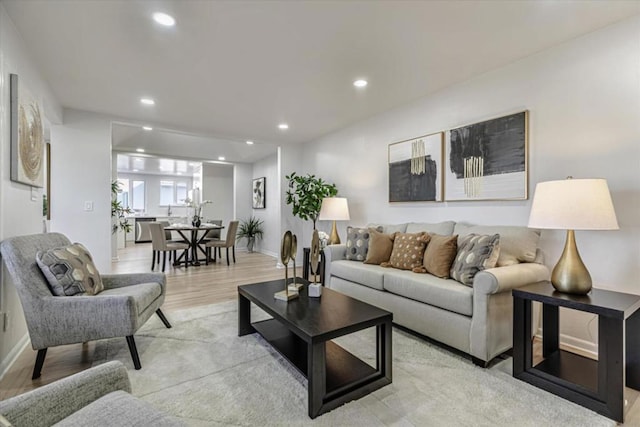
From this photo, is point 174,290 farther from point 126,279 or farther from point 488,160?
point 488,160

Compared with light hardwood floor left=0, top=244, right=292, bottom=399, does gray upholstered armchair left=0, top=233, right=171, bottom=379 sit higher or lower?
higher

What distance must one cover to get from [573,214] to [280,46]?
2.40 metres

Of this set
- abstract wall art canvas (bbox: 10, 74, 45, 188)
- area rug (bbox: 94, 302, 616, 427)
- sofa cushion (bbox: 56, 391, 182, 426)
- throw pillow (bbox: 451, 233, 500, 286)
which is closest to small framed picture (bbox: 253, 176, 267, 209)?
abstract wall art canvas (bbox: 10, 74, 45, 188)

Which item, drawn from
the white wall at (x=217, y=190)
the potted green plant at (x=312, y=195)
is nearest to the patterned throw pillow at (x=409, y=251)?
the potted green plant at (x=312, y=195)

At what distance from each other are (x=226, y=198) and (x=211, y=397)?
7.69 meters

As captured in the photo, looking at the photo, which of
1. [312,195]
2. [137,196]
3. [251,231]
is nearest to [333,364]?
[312,195]

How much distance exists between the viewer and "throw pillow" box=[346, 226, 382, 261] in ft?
11.4

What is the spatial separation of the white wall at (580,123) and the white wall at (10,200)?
3034 mm

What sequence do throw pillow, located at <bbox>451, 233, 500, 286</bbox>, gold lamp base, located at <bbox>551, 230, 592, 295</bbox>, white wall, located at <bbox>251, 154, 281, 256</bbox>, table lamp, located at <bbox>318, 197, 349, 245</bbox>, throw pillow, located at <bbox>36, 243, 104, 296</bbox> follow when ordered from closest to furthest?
1. gold lamp base, located at <bbox>551, 230, 592, 295</bbox>
2. throw pillow, located at <bbox>36, 243, 104, 296</bbox>
3. throw pillow, located at <bbox>451, 233, 500, 286</bbox>
4. table lamp, located at <bbox>318, 197, 349, 245</bbox>
5. white wall, located at <bbox>251, 154, 281, 256</bbox>

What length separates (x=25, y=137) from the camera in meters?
2.33

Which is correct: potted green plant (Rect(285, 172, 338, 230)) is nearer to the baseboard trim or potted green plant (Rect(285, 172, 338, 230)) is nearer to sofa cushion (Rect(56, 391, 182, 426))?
the baseboard trim

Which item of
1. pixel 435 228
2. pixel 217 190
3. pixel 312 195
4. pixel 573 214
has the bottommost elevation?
pixel 435 228

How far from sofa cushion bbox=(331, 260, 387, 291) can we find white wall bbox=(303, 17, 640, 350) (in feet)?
3.49

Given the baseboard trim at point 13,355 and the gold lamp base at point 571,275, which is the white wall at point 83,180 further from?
the gold lamp base at point 571,275
